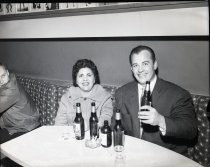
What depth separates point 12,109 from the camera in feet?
7.94

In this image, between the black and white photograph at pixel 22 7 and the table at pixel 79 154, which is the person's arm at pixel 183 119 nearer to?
the table at pixel 79 154

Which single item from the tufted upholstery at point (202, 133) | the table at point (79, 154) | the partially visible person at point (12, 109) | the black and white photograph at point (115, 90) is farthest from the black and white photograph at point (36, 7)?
the tufted upholstery at point (202, 133)

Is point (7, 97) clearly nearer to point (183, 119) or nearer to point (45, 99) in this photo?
point (45, 99)

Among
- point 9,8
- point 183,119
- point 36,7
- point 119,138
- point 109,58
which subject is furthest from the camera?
point 9,8

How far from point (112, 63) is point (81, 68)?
41 centimetres

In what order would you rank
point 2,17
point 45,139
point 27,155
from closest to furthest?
point 27,155, point 45,139, point 2,17

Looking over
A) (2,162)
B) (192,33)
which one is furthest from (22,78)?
(192,33)

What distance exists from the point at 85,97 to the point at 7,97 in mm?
767

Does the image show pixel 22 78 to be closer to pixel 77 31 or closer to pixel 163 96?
pixel 77 31

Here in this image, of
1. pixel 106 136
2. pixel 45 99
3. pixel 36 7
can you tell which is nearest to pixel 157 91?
pixel 106 136

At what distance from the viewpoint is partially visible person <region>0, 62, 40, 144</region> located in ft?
7.78

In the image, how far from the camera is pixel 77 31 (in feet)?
8.42

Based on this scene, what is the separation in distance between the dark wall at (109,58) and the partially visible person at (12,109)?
616 mm

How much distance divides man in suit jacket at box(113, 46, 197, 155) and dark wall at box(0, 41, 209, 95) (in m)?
0.26
